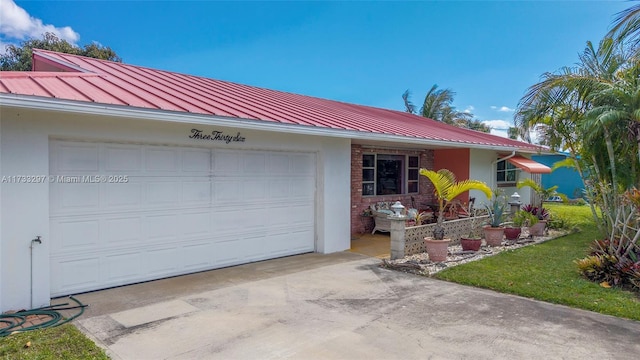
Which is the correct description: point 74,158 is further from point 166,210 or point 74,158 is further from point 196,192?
point 196,192

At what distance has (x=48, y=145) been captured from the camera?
5.78m

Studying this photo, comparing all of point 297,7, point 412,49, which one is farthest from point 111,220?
point 412,49

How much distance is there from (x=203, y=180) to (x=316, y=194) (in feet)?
9.09

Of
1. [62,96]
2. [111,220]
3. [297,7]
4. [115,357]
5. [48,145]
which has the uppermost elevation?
[297,7]

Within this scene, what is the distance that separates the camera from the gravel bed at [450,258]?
7871 mm

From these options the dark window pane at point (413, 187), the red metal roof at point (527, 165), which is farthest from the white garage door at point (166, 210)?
the red metal roof at point (527, 165)

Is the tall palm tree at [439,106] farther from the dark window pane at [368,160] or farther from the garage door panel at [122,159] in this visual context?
the garage door panel at [122,159]

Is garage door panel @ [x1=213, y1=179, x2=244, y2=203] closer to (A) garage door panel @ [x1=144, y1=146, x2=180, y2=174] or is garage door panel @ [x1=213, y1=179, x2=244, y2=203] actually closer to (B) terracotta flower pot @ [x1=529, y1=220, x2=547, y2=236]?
(A) garage door panel @ [x1=144, y1=146, x2=180, y2=174]

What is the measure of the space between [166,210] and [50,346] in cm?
310

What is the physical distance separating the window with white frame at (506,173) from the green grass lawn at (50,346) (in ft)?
48.4

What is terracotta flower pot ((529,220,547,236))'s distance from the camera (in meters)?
11.6

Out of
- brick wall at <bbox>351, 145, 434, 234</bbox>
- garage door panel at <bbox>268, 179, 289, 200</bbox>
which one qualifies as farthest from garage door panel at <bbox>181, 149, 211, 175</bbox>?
brick wall at <bbox>351, 145, 434, 234</bbox>

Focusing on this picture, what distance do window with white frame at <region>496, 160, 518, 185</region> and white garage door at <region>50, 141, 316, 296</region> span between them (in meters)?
9.55

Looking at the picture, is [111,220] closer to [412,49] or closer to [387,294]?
[387,294]
